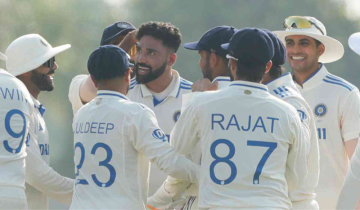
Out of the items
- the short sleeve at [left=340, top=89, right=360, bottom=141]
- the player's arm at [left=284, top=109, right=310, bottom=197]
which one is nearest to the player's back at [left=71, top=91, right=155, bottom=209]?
the player's arm at [left=284, top=109, right=310, bottom=197]

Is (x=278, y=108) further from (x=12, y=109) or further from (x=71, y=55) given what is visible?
(x=71, y=55)

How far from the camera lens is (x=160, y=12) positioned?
24.6 meters

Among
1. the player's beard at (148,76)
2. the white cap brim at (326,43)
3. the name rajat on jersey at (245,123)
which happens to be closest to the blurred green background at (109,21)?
the white cap brim at (326,43)

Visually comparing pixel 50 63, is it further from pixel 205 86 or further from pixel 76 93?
pixel 205 86

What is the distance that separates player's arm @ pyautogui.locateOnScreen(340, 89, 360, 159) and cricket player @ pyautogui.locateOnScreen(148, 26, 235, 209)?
168 centimetres

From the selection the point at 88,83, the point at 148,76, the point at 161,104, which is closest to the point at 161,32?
the point at 148,76

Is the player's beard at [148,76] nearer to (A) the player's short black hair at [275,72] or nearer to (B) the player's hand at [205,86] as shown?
(B) the player's hand at [205,86]

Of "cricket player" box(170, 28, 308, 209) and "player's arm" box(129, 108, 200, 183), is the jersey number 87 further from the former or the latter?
"player's arm" box(129, 108, 200, 183)

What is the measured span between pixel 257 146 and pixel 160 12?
1941 centimetres

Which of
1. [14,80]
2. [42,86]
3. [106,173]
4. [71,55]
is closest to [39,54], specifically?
[42,86]

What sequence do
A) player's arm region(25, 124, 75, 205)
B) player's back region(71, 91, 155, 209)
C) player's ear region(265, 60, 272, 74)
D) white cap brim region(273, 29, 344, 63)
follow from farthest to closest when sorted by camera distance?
white cap brim region(273, 29, 344, 63) → player's arm region(25, 124, 75, 205) → player's back region(71, 91, 155, 209) → player's ear region(265, 60, 272, 74)

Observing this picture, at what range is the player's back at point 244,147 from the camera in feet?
17.7

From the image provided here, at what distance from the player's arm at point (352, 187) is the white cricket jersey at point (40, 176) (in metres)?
2.29

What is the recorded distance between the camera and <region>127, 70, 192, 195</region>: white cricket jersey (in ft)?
23.4
